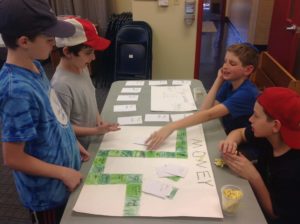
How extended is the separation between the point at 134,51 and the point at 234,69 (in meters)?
2.04

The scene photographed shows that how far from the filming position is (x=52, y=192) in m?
1.11

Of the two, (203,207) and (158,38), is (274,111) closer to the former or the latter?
(203,207)

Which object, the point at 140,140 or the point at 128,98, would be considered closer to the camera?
the point at 140,140

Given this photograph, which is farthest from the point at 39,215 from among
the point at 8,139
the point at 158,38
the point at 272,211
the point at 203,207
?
the point at 158,38

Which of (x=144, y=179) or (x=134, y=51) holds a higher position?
(x=144, y=179)

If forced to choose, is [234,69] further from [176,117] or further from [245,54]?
[176,117]

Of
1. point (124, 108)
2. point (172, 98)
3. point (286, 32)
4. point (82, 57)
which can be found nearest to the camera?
point (82, 57)

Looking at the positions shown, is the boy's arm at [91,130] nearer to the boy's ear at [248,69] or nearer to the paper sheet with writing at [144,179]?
the paper sheet with writing at [144,179]

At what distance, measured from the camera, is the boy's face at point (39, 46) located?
37.9 inches

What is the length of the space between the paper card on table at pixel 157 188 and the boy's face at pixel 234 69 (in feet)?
2.71

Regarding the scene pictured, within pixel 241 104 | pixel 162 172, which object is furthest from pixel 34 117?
pixel 241 104

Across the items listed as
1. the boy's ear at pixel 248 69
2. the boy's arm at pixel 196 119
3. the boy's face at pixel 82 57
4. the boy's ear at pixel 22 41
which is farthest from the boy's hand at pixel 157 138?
the boy's ear at pixel 22 41

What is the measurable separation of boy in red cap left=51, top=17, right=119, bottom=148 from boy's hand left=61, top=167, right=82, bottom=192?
0.29 metres

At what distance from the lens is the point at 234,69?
1671 mm
